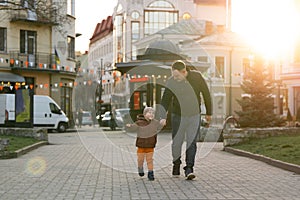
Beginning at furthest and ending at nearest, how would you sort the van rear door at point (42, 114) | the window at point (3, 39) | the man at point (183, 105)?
the window at point (3, 39) < the van rear door at point (42, 114) < the man at point (183, 105)

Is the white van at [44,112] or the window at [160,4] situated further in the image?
the window at [160,4]

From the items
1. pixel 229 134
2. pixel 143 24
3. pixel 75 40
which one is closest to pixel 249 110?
pixel 229 134

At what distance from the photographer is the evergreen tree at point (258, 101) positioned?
23828 millimetres

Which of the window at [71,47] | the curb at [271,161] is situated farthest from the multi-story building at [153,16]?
the curb at [271,161]

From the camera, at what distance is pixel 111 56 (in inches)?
2830

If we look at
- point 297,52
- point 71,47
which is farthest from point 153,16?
point 297,52

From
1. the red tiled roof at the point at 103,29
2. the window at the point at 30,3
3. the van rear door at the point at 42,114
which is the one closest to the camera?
the window at the point at 30,3

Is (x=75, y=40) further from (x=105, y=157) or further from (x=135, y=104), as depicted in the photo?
(x=105, y=157)

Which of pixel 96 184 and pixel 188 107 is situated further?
pixel 188 107

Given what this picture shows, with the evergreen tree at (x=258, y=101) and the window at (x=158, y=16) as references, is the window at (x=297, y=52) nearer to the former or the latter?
the evergreen tree at (x=258, y=101)

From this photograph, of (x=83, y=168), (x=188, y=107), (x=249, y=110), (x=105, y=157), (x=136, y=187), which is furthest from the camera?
(x=249, y=110)

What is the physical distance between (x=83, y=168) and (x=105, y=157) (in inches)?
118

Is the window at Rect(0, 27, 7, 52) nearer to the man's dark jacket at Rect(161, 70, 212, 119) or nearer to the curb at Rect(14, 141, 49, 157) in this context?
the curb at Rect(14, 141, 49, 157)

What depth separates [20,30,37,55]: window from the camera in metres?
42.0
